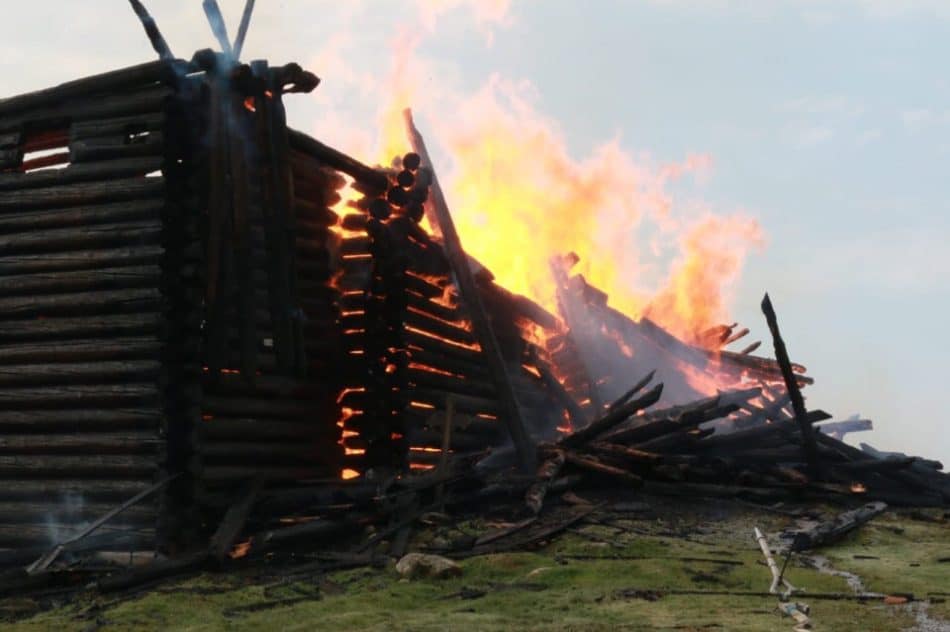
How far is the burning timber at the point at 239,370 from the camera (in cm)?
1207

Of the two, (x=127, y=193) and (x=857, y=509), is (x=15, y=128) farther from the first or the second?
(x=857, y=509)

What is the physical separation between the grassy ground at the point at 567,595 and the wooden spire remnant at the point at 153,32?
6455 millimetres

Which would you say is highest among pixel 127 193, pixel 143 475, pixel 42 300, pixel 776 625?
pixel 127 193

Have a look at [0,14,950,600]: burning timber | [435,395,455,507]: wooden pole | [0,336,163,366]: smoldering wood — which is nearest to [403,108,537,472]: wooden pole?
[0,14,950,600]: burning timber

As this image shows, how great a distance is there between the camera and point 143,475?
39.4 ft

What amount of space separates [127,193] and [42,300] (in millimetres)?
1651

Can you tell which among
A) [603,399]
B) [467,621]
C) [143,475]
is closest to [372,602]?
[467,621]

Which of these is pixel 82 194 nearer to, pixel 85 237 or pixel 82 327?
pixel 85 237

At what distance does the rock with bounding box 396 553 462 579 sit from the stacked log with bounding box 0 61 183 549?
3380mm

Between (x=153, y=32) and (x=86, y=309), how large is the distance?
11.4ft

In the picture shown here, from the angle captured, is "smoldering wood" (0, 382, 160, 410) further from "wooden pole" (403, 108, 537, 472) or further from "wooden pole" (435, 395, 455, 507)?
"wooden pole" (403, 108, 537, 472)

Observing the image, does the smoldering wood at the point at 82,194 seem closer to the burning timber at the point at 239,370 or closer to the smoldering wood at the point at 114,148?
the burning timber at the point at 239,370

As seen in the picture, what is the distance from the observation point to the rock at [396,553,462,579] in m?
9.80

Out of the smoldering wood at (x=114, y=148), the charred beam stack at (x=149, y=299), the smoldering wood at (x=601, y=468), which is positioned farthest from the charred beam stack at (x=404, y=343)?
the smoldering wood at (x=114, y=148)
